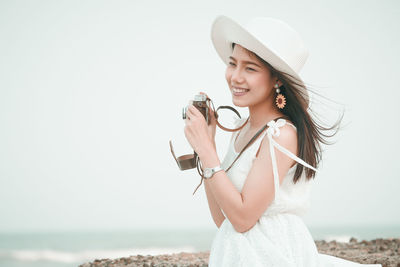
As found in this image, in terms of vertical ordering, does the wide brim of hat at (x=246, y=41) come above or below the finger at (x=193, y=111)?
above

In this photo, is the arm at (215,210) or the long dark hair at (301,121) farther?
the arm at (215,210)

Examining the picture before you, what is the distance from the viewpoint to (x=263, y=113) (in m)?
2.78

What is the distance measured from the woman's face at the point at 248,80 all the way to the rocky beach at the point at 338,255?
242 centimetres

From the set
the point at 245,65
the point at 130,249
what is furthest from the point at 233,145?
the point at 130,249

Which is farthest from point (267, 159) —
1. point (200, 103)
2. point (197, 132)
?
point (200, 103)

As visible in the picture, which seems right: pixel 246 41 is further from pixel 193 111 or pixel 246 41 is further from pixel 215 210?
pixel 215 210

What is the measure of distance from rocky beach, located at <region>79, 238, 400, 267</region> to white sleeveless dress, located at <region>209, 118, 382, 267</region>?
196 centimetres

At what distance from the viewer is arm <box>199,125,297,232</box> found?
233 cm

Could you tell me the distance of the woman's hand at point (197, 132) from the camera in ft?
8.16

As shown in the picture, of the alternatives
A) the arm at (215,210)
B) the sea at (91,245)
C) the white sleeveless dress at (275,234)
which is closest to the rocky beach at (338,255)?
the arm at (215,210)

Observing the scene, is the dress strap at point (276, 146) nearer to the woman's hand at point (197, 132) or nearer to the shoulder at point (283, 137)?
the shoulder at point (283, 137)

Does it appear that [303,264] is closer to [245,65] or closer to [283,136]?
[283,136]

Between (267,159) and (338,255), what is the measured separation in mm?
2958

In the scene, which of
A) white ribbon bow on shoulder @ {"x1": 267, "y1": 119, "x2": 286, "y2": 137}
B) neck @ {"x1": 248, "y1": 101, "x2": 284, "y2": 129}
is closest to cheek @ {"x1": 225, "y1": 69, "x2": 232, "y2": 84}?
neck @ {"x1": 248, "y1": 101, "x2": 284, "y2": 129}
